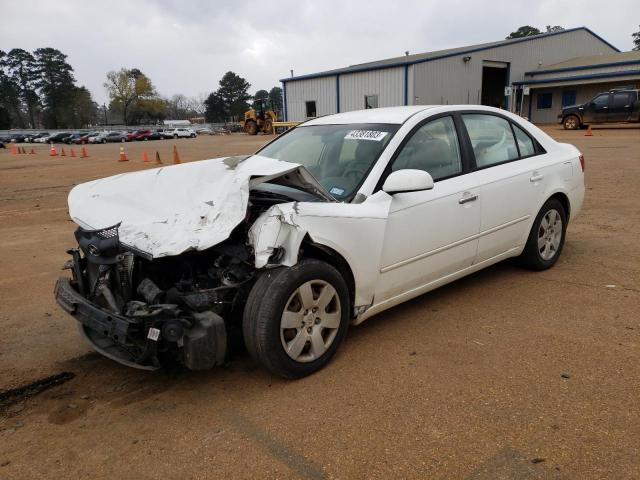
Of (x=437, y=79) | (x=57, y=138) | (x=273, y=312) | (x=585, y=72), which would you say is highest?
(x=585, y=72)

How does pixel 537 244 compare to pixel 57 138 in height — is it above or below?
below

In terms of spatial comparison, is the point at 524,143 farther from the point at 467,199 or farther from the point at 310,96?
the point at 310,96

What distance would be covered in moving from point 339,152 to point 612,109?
87.9 feet

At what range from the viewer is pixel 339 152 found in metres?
3.83

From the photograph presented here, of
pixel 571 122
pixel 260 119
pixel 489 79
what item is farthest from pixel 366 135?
pixel 260 119

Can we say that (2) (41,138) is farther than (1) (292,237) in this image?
Yes

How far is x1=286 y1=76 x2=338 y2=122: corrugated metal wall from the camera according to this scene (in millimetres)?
38062

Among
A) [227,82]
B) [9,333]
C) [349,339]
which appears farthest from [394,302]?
[227,82]

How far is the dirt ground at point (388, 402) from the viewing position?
7.64 ft

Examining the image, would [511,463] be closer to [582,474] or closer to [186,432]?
[582,474]

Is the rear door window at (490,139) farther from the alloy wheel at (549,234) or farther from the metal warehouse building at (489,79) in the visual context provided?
the metal warehouse building at (489,79)

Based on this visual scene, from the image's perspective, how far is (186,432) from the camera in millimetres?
2592

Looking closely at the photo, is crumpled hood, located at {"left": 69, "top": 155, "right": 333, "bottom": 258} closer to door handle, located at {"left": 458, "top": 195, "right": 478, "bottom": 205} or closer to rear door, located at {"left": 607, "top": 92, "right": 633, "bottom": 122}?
door handle, located at {"left": 458, "top": 195, "right": 478, "bottom": 205}

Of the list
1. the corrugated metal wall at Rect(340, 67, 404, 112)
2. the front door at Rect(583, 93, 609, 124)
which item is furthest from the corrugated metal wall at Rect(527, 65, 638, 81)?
the corrugated metal wall at Rect(340, 67, 404, 112)
